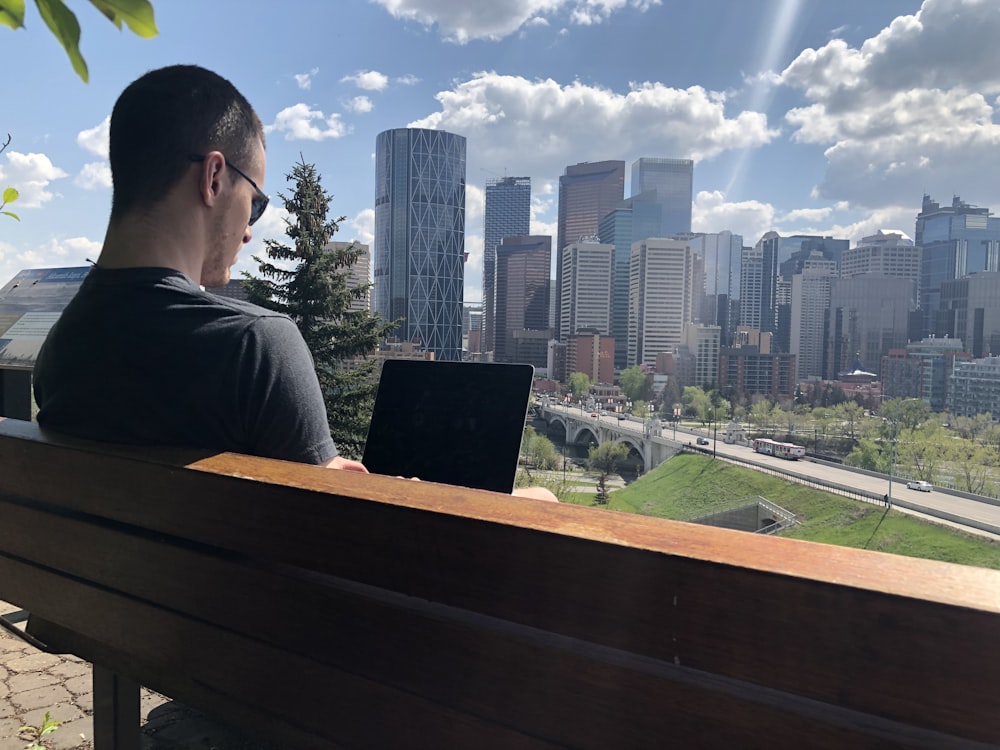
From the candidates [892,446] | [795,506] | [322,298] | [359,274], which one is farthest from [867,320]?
[322,298]

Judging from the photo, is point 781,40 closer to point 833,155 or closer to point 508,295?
point 833,155

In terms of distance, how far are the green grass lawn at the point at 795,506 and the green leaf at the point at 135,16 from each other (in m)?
15.9

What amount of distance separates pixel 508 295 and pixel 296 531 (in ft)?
151

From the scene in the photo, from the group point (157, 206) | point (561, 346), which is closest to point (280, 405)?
point (157, 206)

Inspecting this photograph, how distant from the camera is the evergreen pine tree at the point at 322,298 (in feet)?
49.2

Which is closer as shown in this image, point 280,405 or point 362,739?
point 362,739

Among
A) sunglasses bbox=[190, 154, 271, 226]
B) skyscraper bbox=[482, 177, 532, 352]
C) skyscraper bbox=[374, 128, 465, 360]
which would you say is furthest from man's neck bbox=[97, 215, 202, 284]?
skyscraper bbox=[482, 177, 532, 352]

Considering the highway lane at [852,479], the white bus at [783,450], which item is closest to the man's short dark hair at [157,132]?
the highway lane at [852,479]

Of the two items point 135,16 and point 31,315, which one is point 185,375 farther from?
point 31,315

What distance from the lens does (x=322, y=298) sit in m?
15.1

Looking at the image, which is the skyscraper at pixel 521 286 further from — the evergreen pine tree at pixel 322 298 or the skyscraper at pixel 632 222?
the evergreen pine tree at pixel 322 298

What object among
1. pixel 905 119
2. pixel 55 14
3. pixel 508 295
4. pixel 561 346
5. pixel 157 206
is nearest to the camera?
pixel 55 14

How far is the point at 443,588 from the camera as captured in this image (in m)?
0.52

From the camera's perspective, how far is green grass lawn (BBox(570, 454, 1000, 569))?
58.4 feet
